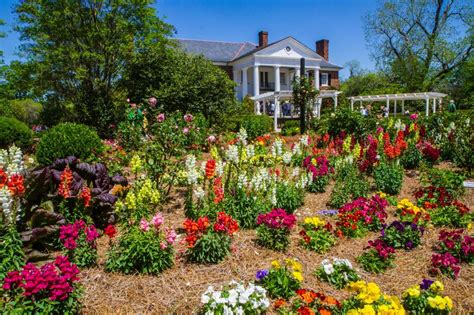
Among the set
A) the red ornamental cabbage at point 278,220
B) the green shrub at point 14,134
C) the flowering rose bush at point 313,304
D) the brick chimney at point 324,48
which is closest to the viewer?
the flowering rose bush at point 313,304

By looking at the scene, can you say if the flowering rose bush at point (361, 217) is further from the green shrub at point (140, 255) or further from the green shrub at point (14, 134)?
the green shrub at point (14, 134)

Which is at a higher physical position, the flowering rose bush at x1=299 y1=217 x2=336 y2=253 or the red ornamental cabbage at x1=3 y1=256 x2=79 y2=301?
the red ornamental cabbage at x1=3 y1=256 x2=79 y2=301

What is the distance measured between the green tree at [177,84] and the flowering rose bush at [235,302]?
1125cm

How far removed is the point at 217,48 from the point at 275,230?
31.5 metres

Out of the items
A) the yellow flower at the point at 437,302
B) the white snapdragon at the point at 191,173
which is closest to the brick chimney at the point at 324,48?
the white snapdragon at the point at 191,173

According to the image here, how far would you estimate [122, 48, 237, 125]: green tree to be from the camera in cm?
1384

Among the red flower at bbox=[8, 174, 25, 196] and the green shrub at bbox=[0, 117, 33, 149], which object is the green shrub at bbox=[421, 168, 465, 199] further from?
the green shrub at bbox=[0, 117, 33, 149]

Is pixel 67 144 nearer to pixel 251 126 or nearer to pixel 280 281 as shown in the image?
pixel 280 281

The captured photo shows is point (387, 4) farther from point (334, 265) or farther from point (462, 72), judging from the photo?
point (334, 265)

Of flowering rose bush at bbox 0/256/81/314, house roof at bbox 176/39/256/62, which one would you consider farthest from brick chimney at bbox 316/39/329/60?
flowering rose bush at bbox 0/256/81/314

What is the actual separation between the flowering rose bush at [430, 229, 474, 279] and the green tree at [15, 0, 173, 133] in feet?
39.3

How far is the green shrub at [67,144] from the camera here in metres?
6.66

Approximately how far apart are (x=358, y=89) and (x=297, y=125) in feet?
80.0

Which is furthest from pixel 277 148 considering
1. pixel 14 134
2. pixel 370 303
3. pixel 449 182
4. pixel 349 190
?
pixel 14 134
